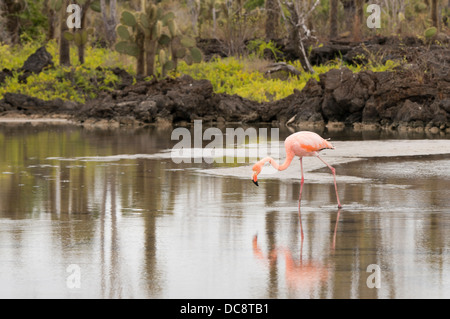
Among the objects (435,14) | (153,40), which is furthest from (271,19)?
(153,40)

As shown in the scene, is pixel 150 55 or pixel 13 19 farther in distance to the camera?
pixel 13 19

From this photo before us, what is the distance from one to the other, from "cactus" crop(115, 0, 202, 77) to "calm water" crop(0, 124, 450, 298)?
21300 mm

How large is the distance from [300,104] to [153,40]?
25.2ft

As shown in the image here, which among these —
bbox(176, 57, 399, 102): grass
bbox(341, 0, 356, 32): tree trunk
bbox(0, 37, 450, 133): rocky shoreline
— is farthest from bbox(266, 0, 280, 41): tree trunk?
bbox(0, 37, 450, 133): rocky shoreline

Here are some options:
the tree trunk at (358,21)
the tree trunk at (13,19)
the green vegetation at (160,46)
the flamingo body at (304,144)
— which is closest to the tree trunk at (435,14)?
the green vegetation at (160,46)

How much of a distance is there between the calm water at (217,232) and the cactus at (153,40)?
21.3 metres

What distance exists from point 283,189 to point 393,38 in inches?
1163

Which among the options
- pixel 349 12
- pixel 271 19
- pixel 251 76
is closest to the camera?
pixel 251 76

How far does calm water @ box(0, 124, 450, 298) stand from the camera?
7.66m

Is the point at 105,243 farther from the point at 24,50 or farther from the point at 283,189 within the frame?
→ the point at 24,50

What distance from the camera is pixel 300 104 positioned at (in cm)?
3547

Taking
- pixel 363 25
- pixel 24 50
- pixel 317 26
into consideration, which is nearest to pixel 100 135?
pixel 24 50

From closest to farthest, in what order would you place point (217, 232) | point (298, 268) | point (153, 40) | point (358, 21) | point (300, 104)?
point (298, 268)
point (217, 232)
point (300, 104)
point (153, 40)
point (358, 21)

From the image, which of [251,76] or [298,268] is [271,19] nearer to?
[251,76]
